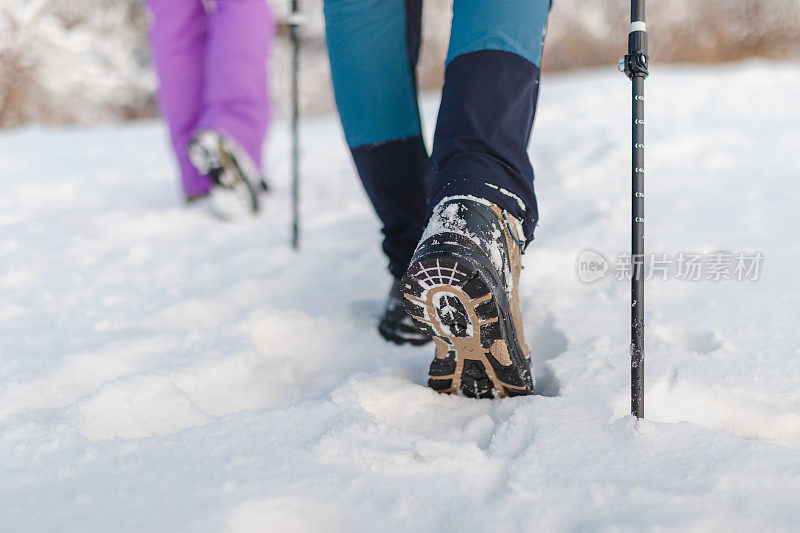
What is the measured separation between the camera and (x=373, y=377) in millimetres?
958

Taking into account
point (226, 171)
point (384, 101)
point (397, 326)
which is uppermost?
point (384, 101)

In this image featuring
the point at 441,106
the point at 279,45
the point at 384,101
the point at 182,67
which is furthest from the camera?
the point at 279,45

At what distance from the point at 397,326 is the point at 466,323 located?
348mm

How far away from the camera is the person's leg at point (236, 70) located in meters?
1.92

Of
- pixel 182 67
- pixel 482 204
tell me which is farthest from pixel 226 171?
pixel 482 204

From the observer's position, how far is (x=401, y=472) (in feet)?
2.39

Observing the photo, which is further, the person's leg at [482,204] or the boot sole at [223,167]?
the boot sole at [223,167]

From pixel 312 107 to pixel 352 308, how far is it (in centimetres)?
519

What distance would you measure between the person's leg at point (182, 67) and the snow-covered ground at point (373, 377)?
21 centimetres

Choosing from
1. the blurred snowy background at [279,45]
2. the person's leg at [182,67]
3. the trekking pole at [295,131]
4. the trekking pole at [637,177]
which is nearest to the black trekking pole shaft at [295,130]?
the trekking pole at [295,131]

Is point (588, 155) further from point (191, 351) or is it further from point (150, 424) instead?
point (150, 424)

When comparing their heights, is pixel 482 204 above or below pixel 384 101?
below

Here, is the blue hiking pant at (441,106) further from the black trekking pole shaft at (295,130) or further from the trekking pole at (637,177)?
the black trekking pole shaft at (295,130)

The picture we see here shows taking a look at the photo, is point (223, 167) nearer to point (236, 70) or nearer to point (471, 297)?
point (236, 70)
